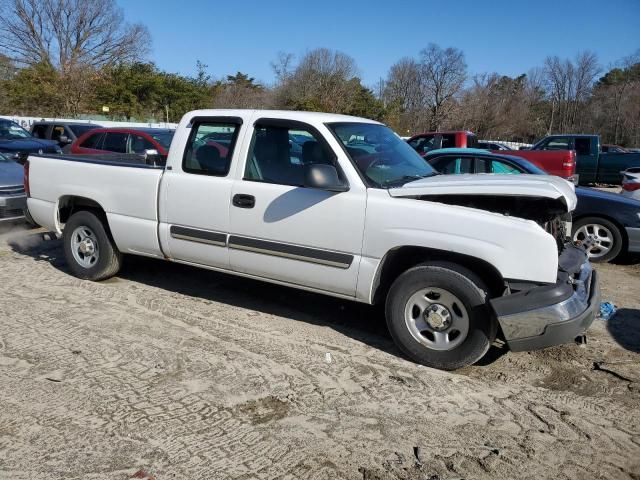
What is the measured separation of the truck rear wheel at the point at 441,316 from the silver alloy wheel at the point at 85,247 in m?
3.49

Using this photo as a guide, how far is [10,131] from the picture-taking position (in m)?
15.5

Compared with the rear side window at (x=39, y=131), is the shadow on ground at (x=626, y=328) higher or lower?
lower

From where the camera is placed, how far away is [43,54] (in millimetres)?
43719

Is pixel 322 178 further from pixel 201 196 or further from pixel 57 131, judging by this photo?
pixel 57 131

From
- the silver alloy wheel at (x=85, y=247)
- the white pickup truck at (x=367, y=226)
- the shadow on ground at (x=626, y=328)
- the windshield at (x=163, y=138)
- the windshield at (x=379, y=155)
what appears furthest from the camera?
the windshield at (x=163, y=138)

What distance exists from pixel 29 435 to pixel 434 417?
2397mm

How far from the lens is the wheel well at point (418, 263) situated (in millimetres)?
4164

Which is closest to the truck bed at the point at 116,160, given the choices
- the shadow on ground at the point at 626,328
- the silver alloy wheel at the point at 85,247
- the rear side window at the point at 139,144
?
the silver alloy wheel at the point at 85,247

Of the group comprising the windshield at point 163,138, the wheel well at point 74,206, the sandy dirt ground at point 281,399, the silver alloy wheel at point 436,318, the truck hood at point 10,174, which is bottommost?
the sandy dirt ground at point 281,399

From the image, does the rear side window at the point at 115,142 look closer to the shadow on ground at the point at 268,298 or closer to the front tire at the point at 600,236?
the shadow on ground at the point at 268,298

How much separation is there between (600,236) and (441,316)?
4621 millimetres

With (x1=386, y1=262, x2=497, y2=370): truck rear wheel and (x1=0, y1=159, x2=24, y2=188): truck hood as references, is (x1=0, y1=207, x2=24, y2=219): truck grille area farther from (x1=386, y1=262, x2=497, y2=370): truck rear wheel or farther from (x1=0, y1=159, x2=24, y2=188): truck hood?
(x1=386, y1=262, x2=497, y2=370): truck rear wheel

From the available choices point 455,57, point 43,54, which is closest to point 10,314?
point 43,54

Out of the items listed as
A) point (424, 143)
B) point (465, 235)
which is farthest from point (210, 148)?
point (424, 143)
